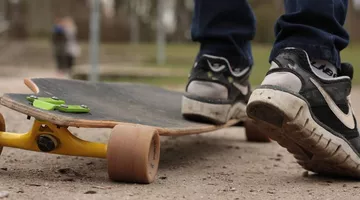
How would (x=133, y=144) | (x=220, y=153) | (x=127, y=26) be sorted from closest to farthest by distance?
(x=133, y=144), (x=220, y=153), (x=127, y=26)

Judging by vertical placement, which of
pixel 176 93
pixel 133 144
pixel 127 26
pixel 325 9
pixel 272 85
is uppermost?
pixel 325 9

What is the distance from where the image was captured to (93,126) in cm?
151

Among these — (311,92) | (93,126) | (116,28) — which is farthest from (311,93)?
(116,28)

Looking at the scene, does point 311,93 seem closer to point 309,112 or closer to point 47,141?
point 309,112

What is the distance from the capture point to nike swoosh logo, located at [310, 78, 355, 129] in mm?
1592

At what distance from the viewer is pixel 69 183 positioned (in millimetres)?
1518

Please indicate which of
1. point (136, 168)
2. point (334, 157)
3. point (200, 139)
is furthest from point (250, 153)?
point (136, 168)

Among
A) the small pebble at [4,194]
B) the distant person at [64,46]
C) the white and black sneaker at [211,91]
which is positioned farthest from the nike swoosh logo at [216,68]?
the distant person at [64,46]

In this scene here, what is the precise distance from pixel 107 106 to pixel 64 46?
10007 mm

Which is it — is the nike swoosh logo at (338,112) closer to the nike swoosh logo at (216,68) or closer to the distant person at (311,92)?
the distant person at (311,92)

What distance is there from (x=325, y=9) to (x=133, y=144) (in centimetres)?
59

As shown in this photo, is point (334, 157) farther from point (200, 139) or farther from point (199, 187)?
point (200, 139)

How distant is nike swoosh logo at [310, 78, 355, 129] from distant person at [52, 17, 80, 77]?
9.57m

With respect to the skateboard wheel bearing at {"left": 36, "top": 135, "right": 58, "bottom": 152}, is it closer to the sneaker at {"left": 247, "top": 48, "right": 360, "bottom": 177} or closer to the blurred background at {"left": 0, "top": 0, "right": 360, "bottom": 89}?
the sneaker at {"left": 247, "top": 48, "right": 360, "bottom": 177}
